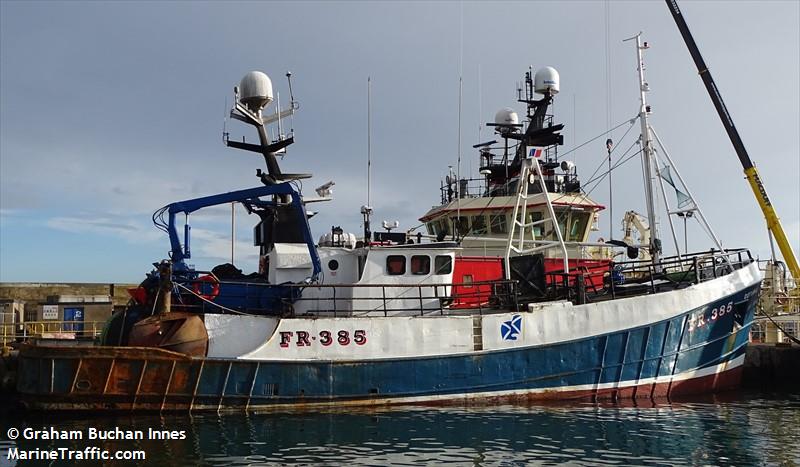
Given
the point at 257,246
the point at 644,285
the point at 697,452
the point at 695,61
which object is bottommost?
the point at 697,452

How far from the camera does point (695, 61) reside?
23.4 m

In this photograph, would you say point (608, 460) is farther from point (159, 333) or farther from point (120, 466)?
point (159, 333)

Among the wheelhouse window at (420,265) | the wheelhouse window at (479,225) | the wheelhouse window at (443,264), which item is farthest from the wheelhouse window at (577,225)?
the wheelhouse window at (420,265)

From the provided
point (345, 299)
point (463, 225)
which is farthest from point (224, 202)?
point (463, 225)

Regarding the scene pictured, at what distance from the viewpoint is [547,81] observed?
2338cm

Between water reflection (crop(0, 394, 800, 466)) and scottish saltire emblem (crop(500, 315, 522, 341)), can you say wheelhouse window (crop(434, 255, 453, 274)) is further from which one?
water reflection (crop(0, 394, 800, 466))

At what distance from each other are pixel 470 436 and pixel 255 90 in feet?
37.8

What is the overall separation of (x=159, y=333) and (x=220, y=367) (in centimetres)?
146

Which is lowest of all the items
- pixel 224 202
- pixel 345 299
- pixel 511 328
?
pixel 511 328

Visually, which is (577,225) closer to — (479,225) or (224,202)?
(479,225)

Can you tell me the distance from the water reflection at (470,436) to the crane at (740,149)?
11988 mm

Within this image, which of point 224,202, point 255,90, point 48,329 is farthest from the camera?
point 48,329

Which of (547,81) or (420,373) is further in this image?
(547,81)

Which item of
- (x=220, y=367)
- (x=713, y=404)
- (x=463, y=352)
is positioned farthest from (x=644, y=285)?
(x=220, y=367)
